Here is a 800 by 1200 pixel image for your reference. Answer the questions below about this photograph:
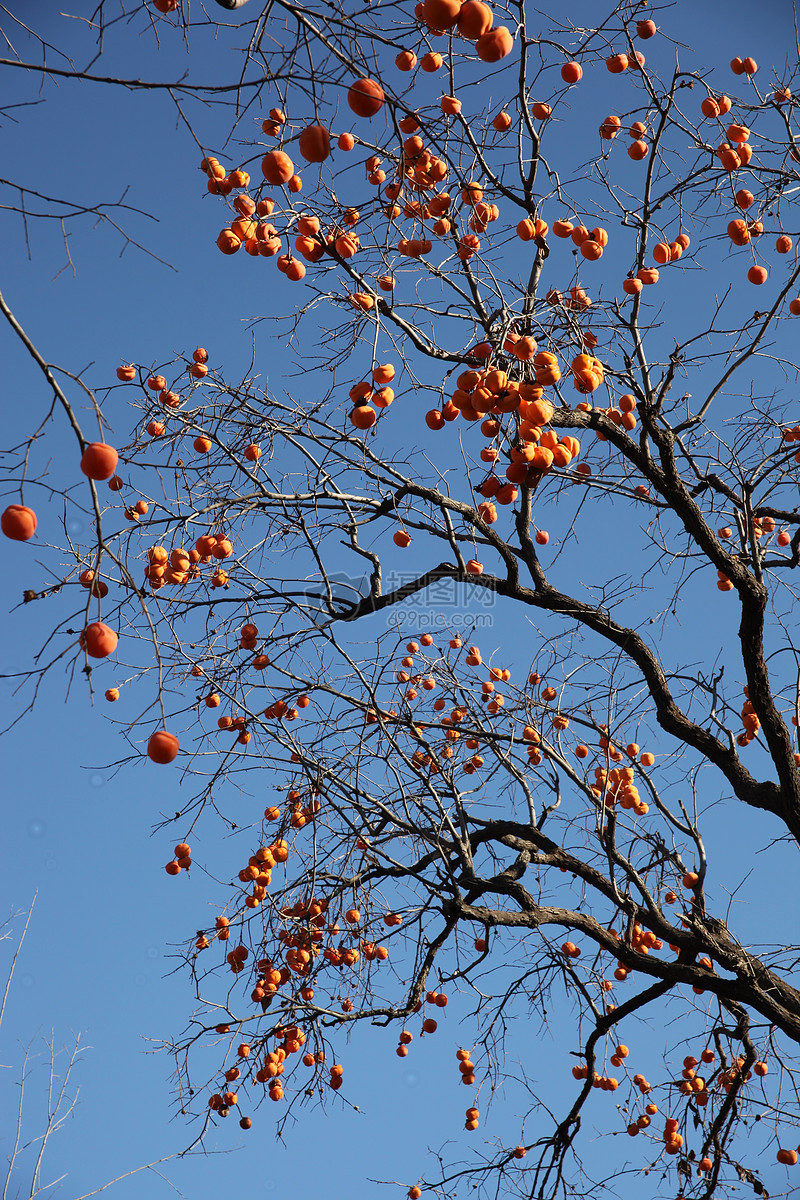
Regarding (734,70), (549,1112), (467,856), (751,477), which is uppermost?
(734,70)

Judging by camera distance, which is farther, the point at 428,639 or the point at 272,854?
the point at 428,639

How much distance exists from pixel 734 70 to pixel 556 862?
3661mm

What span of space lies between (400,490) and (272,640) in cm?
88

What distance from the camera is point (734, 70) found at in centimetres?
402

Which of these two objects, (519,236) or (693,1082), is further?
(693,1082)

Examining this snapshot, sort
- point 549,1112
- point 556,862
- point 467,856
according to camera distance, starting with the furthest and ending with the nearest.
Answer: point 549,1112
point 556,862
point 467,856

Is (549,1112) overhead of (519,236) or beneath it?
beneath

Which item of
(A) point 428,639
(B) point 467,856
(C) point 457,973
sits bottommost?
(C) point 457,973

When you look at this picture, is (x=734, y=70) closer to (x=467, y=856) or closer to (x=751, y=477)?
(x=751, y=477)

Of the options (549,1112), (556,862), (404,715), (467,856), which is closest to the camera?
(467,856)

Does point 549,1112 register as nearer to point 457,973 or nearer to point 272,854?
point 457,973

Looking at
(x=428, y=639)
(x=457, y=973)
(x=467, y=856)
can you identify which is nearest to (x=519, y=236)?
(x=428, y=639)

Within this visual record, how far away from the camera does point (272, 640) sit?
157 inches

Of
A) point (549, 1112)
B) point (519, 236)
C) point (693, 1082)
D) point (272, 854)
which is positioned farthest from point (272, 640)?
point (693, 1082)
